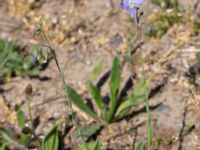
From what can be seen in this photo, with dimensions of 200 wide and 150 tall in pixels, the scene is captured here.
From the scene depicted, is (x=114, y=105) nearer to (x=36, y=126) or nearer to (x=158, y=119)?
(x=158, y=119)

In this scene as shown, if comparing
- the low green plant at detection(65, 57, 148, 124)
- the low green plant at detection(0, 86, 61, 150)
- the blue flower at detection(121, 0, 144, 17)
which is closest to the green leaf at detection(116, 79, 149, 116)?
the low green plant at detection(65, 57, 148, 124)

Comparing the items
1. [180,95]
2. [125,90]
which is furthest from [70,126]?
[180,95]

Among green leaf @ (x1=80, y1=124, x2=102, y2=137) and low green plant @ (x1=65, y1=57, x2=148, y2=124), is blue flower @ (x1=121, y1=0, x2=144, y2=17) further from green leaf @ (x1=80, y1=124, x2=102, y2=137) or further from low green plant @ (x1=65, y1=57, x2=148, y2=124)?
green leaf @ (x1=80, y1=124, x2=102, y2=137)

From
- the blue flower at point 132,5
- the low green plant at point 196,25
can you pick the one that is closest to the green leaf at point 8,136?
the blue flower at point 132,5

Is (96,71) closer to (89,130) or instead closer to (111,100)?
(111,100)

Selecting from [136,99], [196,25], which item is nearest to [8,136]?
[136,99]
